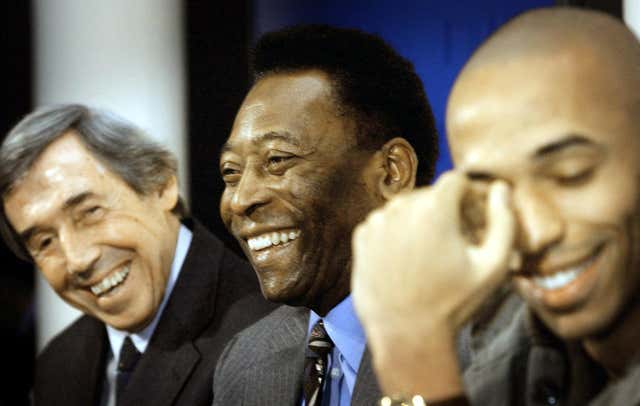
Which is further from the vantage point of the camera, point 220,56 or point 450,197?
point 220,56

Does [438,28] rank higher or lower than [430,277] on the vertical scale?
higher

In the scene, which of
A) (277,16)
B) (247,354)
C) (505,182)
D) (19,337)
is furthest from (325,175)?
(19,337)

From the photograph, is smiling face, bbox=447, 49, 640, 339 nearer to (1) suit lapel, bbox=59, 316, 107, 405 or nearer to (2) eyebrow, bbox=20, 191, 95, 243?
(2) eyebrow, bbox=20, 191, 95, 243

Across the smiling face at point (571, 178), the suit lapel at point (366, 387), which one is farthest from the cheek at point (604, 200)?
the suit lapel at point (366, 387)

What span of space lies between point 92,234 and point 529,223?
1.45m

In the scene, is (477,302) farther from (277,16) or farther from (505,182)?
(277,16)

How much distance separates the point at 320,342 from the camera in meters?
1.71

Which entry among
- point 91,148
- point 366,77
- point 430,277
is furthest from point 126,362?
point 430,277

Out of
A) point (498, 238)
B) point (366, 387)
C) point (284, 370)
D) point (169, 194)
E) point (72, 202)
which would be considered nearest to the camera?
point (498, 238)

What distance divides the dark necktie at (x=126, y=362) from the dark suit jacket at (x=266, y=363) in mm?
386

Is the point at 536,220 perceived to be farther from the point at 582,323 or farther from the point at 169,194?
the point at 169,194

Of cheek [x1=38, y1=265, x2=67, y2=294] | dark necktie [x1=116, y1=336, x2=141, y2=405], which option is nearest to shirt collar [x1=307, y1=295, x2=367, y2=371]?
dark necktie [x1=116, y1=336, x2=141, y2=405]

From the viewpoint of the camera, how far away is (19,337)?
116 inches

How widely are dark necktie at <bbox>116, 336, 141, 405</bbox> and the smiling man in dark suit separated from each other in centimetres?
61
